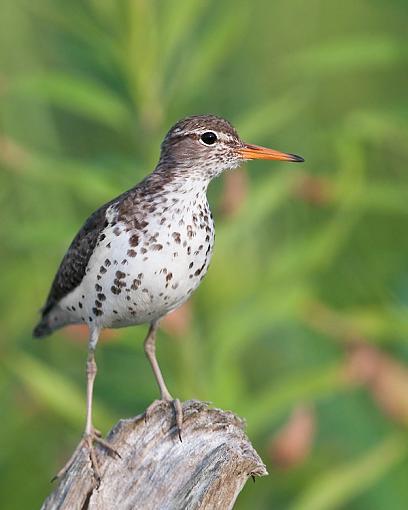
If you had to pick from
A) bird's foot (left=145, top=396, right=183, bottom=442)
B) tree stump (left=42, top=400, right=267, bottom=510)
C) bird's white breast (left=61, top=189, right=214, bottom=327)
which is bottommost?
tree stump (left=42, top=400, right=267, bottom=510)

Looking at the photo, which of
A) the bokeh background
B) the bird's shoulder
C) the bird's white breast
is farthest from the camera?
the bokeh background

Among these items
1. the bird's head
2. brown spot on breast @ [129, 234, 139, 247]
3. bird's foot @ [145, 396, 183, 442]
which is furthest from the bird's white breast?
bird's foot @ [145, 396, 183, 442]

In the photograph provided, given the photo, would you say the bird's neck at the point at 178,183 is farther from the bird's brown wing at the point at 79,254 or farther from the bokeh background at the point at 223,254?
the bokeh background at the point at 223,254

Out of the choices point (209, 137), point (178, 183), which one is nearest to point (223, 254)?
point (209, 137)

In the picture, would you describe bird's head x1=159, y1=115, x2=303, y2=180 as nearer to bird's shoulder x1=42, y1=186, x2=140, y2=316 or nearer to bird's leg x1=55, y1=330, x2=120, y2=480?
bird's shoulder x1=42, y1=186, x2=140, y2=316

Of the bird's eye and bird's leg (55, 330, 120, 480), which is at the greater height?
the bird's eye

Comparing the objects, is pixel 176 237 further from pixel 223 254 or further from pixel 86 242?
pixel 223 254

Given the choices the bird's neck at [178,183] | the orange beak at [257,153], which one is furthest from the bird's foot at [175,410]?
the orange beak at [257,153]
